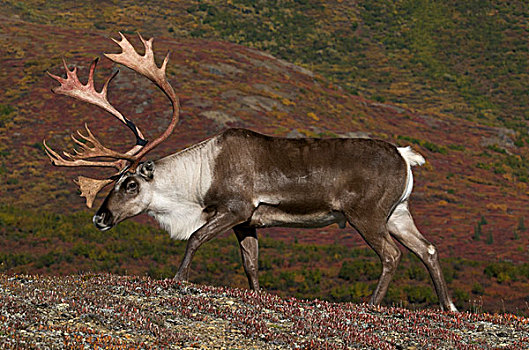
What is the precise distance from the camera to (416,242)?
10.7 m

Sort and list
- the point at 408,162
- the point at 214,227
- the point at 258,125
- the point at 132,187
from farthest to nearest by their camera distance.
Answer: the point at 258,125 < the point at 132,187 < the point at 408,162 < the point at 214,227

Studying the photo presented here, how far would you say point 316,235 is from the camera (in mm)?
32000

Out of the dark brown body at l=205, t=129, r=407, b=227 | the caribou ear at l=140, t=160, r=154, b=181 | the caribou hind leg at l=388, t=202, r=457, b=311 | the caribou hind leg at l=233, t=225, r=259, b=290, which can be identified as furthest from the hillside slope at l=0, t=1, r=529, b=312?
the caribou ear at l=140, t=160, r=154, b=181

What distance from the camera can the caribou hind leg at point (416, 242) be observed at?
1053 cm

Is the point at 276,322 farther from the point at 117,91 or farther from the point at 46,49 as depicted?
the point at 46,49

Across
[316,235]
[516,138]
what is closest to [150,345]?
[316,235]

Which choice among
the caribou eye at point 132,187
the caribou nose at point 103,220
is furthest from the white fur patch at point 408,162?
the caribou nose at point 103,220

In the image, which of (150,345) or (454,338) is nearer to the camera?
(150,345)

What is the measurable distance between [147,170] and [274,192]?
211cm

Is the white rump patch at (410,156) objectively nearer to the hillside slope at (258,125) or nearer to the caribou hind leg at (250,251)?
the caribou hind leg at (250,251)

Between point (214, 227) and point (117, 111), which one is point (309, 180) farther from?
point (117, 111)

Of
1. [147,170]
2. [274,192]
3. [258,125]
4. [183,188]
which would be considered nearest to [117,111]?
[147,170]

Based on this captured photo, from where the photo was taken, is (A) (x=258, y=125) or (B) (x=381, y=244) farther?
Result: (A) (x=258, y=125)

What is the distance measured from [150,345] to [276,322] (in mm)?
1796
